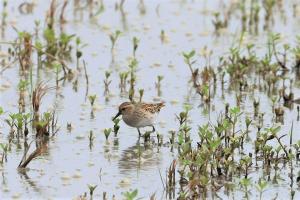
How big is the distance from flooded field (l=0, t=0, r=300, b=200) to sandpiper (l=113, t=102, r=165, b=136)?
18 centimetres

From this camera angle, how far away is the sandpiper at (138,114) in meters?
12.7

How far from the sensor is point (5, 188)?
400 inches

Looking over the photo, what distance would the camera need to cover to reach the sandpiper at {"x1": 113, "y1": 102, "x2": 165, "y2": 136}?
12664mm

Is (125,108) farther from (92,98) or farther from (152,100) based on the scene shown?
(152,100)

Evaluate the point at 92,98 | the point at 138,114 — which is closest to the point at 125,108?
the point at 138,114

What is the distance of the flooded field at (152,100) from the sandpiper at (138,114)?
0.60ft

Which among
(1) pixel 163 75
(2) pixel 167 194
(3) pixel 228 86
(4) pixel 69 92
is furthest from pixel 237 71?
(2) pixel 167 194

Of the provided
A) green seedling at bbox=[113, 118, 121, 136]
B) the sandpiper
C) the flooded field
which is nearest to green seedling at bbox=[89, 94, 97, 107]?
the flooded field

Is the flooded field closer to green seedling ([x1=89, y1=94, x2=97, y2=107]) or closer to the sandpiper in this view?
green seedling ([x1=89, y1=94, x2=97, y2=107])

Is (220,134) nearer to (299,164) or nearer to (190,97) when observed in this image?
(299,164)

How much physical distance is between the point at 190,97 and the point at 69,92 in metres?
1.80

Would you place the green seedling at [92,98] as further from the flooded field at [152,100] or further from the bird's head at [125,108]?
the bird's head at [125,108]

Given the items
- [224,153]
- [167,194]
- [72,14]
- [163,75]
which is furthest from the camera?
[72,14]

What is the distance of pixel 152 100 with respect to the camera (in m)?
14.5
